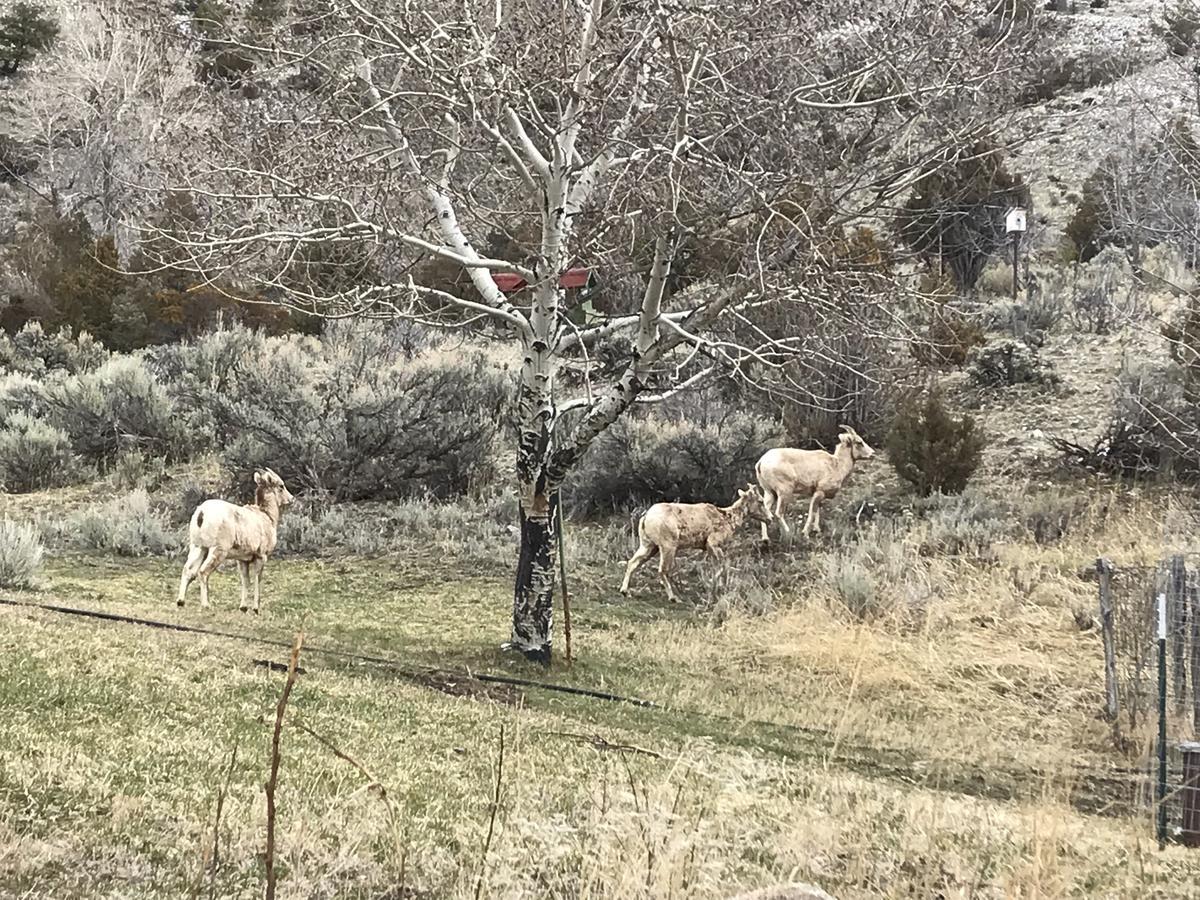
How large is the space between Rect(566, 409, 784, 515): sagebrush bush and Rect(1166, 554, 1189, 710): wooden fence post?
783cm

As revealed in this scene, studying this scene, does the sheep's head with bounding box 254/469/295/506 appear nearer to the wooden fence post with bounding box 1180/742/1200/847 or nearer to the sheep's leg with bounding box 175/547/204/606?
the sheep's leg with bounding box 175/547/204/606

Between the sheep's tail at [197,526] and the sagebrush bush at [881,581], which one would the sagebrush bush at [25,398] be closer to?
the sheep's tail at [197,526]

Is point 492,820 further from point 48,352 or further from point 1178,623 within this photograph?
point 48,352

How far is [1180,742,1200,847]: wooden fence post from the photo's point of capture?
4.82 m

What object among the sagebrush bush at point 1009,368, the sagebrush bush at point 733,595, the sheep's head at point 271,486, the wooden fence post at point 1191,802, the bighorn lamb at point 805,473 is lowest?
the wooden fence post at point 1191,802

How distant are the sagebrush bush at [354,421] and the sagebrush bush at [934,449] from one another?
18.6 feet

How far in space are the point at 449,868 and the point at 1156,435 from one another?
13.3m

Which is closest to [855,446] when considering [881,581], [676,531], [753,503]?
[753,503]

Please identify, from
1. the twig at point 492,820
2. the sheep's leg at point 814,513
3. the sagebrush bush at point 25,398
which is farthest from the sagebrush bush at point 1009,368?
the twig at point 492,820

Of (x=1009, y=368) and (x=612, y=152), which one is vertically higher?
(x=612, y=152)

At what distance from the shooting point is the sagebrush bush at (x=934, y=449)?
540 inches

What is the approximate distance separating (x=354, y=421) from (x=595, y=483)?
10.9ft

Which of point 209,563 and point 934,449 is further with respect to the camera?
point 934,449

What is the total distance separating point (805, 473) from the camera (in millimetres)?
12344
